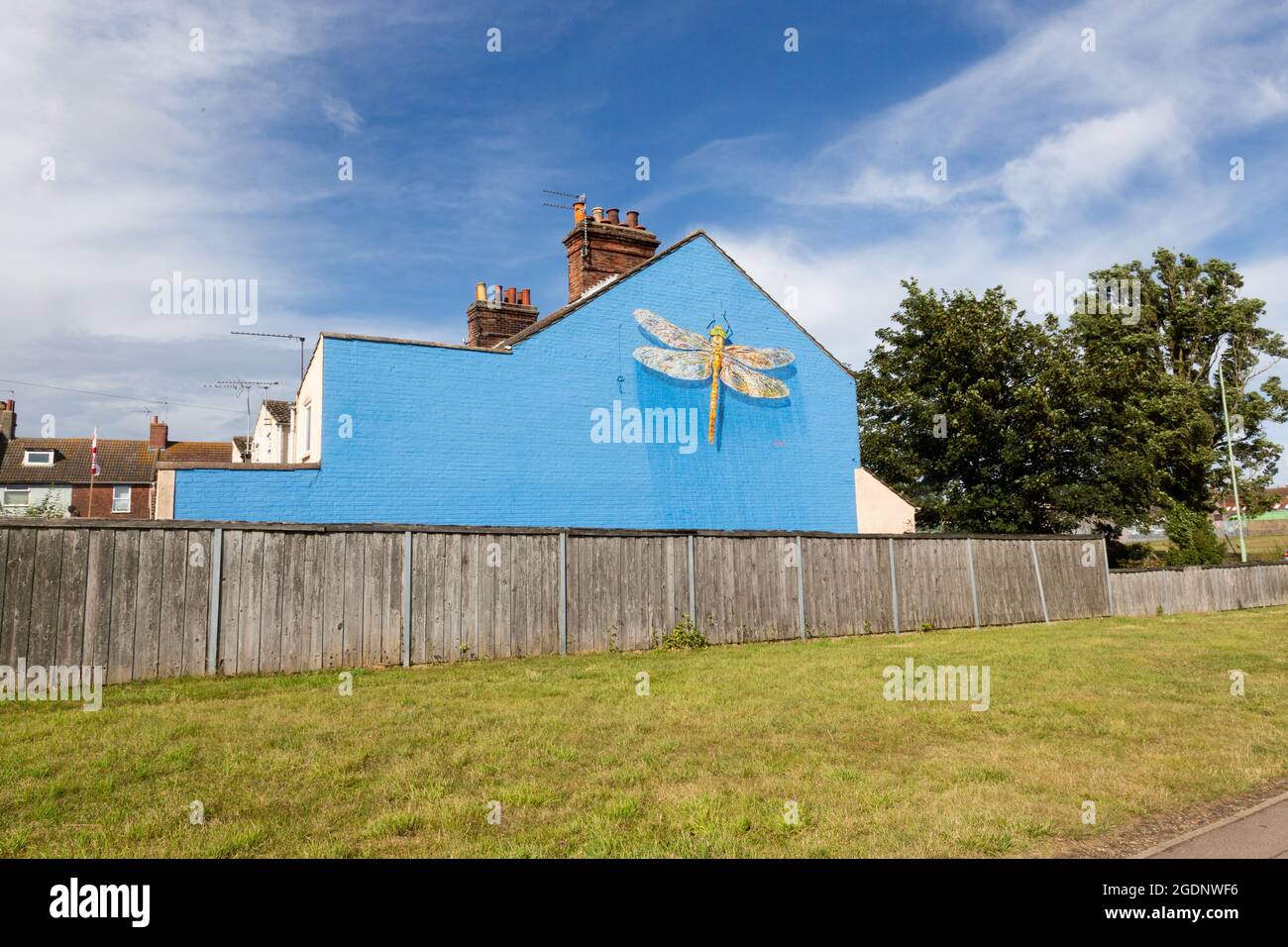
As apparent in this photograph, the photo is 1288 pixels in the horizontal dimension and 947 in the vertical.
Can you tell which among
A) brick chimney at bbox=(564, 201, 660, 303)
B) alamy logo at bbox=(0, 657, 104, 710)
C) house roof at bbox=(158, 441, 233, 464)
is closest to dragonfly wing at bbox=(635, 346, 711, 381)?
brick chimney at bbox=(564, 201, 660, 303)

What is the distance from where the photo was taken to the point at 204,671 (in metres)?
10.7

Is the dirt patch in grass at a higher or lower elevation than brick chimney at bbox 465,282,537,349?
lower

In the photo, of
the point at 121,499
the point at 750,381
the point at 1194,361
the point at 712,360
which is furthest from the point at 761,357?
the point at 121,499

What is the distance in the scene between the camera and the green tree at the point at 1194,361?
39.1 meters

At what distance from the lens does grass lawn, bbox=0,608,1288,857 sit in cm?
490

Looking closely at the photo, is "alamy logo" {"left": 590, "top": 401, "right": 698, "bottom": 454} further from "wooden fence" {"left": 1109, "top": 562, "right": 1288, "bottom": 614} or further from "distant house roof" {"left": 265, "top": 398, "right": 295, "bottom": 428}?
"distant house roof" {"left": 265, "top": 398, "right": 295, "bottom": 428}

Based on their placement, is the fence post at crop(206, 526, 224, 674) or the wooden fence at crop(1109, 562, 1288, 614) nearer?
the fence post at crop(206, 526, 224, 674)

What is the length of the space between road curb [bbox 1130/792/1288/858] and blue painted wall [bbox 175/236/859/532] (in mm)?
15175

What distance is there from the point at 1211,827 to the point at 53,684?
38.5 feet

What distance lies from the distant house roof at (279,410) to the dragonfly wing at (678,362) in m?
15.2

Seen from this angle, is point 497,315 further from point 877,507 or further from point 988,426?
point 988,426

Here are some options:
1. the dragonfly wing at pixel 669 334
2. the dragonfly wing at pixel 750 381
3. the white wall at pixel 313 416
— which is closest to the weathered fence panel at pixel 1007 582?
the dragonfly wing at pixel 750 381
